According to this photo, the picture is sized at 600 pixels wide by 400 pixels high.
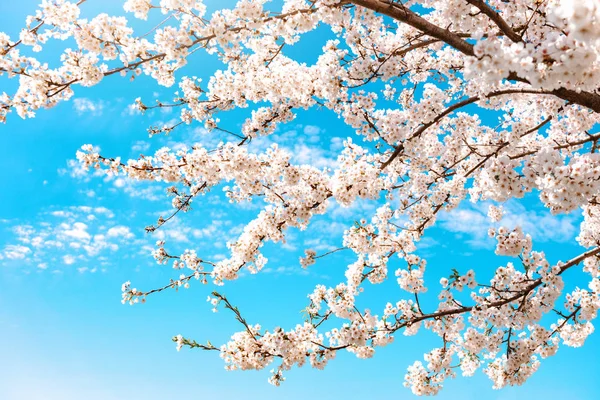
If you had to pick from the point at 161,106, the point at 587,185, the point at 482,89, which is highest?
the point at 161,106

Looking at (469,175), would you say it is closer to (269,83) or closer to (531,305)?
(531,305)

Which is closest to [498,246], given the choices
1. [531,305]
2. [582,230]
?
[531,305]

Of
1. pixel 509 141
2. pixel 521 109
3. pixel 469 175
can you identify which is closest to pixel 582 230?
pixel 521 109

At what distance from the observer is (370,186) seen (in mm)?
6660

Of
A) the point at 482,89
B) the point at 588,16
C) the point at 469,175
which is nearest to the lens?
the point at 588,16

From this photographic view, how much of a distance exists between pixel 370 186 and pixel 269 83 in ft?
10.5

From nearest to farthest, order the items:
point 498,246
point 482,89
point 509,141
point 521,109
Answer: point 482,89 → point 498,246 → point 509,141 → point 521,109

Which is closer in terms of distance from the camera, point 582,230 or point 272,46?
point 272,46

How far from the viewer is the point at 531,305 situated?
25.7 ft

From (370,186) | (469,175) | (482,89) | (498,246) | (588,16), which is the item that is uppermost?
(469,175)

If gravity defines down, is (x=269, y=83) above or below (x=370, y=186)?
above

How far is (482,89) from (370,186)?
7.43ft

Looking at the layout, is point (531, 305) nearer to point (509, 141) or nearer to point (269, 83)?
point (509, 141)

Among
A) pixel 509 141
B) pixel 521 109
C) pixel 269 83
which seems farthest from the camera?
pixel 521 109
